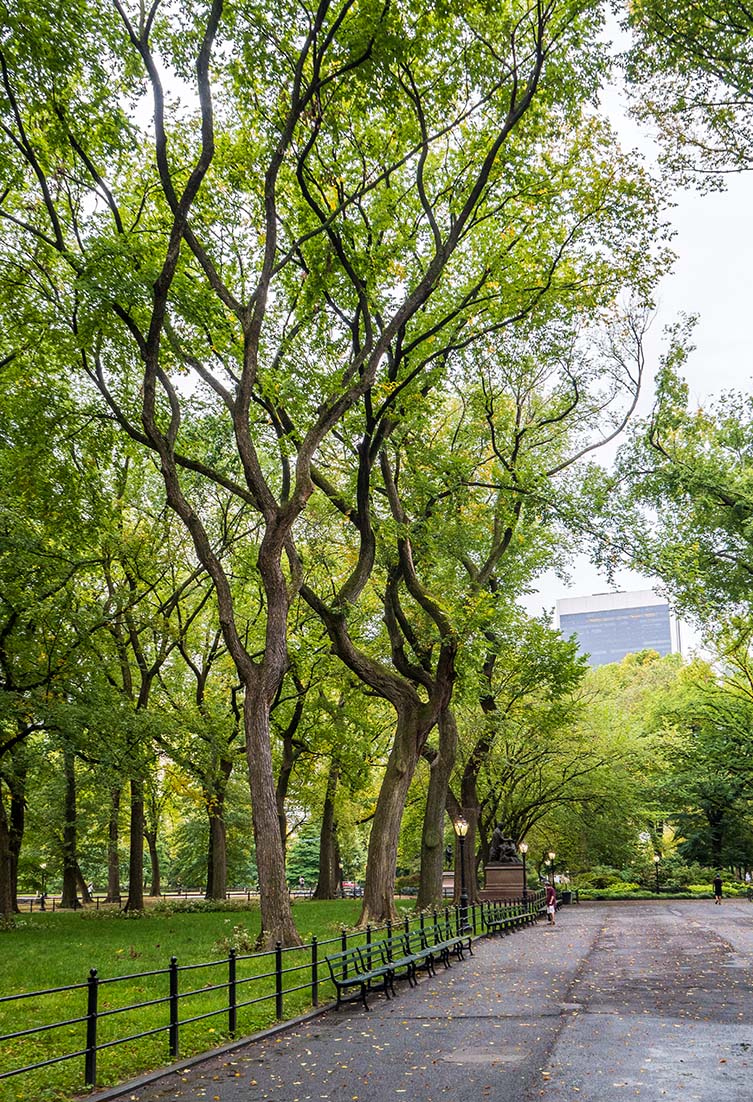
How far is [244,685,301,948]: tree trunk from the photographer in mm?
14711

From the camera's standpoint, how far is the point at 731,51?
10.5 metres

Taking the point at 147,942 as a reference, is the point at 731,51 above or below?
above

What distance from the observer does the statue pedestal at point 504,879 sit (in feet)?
122

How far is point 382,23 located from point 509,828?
138 ft

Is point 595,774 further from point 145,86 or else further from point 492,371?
point 145,86

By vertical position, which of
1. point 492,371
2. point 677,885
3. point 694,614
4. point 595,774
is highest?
point 492,371

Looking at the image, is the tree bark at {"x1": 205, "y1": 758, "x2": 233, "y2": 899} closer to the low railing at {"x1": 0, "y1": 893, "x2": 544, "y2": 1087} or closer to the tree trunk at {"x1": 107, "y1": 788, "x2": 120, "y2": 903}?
the tree trunk at {"x1": 107, "y1": 788, "x2": 120, "y2": 903}

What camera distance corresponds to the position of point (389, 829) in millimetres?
20797

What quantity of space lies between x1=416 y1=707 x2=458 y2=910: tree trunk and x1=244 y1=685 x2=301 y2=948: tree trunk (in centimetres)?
920

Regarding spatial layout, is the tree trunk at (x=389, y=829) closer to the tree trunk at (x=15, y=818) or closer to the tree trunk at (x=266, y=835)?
the tree trunk at (x=266, y=835)

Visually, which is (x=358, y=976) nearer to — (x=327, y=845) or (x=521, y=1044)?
(x=521, y=1044)

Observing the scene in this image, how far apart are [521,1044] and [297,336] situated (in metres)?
14.7

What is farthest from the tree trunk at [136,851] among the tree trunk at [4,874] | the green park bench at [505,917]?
the green park bench at [505,917]

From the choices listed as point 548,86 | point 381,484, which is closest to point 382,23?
point 548,86
